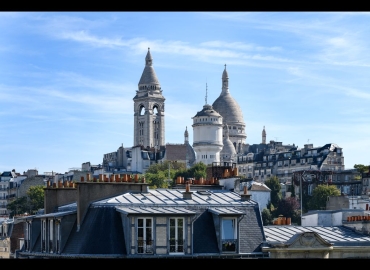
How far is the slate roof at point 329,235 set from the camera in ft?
84.7

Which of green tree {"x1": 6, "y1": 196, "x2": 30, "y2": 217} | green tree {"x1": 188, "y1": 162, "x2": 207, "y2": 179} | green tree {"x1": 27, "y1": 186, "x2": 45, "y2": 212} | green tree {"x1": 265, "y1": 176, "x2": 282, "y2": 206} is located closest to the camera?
green tree {"x1": 27, "y1": 186, "x2": 45, "y2": 212}

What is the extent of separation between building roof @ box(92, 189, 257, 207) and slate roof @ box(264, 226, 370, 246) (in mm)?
1370

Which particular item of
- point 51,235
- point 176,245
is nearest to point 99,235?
point 176,245

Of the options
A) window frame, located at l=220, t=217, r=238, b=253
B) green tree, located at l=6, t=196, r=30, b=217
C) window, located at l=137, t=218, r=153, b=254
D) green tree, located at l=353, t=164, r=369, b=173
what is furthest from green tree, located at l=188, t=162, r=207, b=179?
window, located at l=137, t=218, r=153, b=254

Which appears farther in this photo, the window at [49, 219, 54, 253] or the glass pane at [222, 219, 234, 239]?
the window at [49, 219, 54, 253]

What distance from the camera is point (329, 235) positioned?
27406 millimetres

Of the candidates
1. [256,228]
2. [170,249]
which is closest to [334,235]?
[256,228]

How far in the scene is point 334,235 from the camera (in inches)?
1085

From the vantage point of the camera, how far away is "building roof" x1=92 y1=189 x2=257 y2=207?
24.1 m

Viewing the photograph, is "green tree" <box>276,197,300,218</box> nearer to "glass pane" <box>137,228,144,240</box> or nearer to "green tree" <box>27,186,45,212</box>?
"green tree" <box>27,186,45,212</box>

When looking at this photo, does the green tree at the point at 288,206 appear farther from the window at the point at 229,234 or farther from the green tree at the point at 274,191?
the window at the point at 229,234
